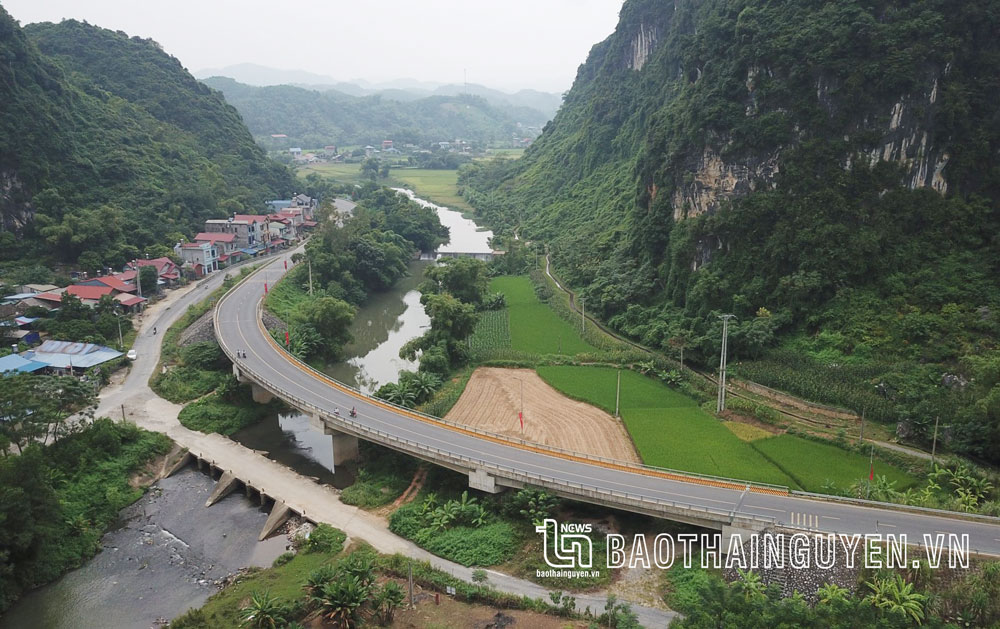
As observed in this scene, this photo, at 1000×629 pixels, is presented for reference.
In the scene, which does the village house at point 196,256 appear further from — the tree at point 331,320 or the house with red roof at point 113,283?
the tree at point 331,320

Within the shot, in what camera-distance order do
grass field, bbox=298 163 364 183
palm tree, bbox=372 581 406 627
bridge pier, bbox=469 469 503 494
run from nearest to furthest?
palm tree, bbox=372 581 406 627 < bridge pier, bbox=469 469 503 494 < grass field, bbox=298 163 364 183

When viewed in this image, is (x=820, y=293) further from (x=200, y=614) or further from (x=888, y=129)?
(x=200, y=614)

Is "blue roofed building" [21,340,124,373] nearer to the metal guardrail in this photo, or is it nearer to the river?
the river

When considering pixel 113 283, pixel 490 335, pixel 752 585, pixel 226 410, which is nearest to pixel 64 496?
pixel 226 410

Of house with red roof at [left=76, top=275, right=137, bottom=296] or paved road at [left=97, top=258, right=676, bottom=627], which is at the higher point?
house with red roof at [left=76, top=275, right=137, bottom=296]

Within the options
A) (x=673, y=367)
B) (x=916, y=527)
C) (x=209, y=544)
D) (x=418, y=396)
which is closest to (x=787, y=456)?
(x=916, y=527)

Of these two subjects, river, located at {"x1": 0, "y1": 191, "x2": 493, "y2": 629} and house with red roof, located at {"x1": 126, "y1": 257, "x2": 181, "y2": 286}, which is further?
house with red roof, located at {"x1": 126, "y1": 257, "x2": 181, "y2": 286}

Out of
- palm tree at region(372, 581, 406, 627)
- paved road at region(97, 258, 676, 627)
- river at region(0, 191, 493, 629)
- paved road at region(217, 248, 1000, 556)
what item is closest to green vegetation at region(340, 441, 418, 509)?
paved road at region(97, 258, 676, 627)
